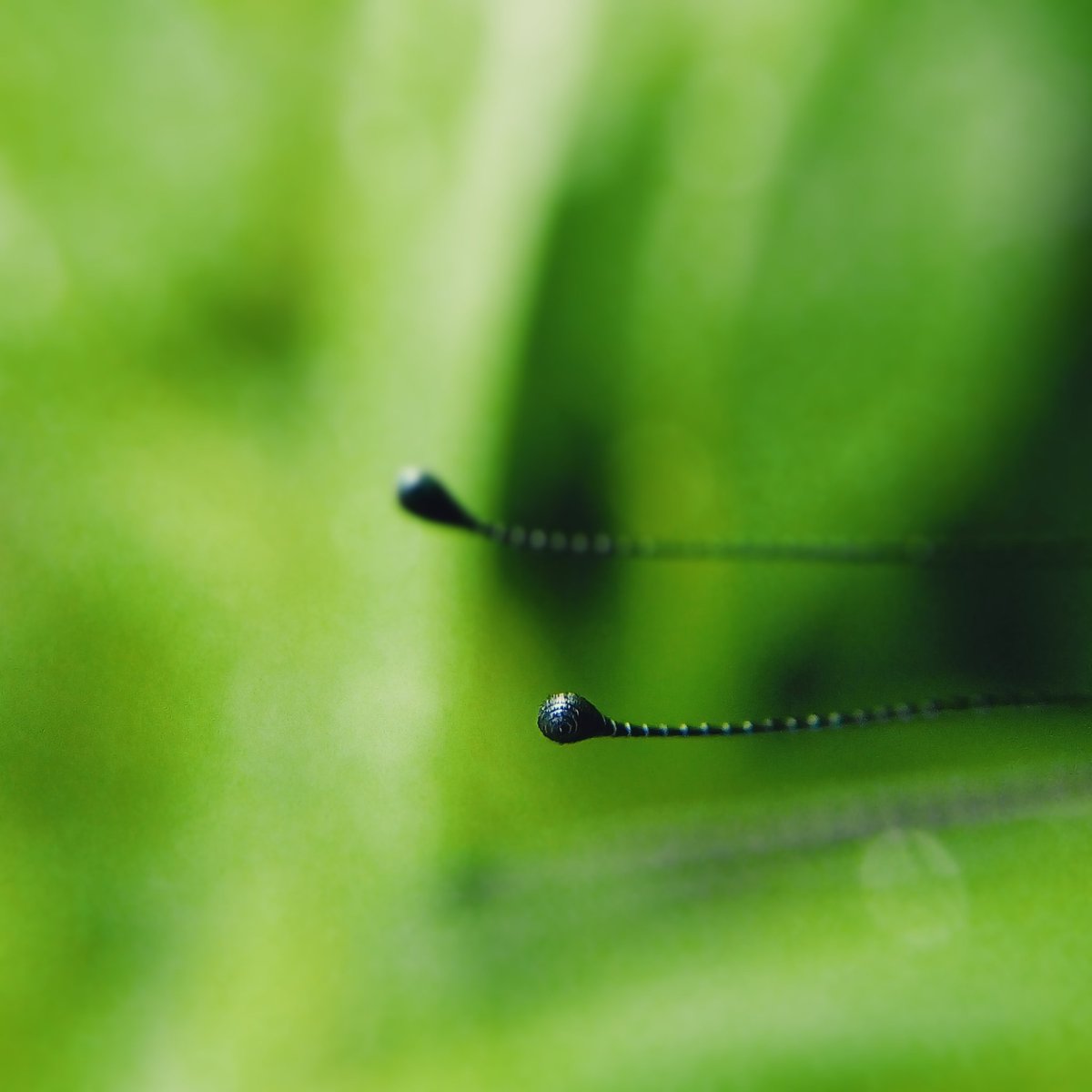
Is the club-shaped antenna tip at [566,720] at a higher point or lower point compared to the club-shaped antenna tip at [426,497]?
lower

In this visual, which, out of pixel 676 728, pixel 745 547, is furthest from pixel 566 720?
pixel 745 547

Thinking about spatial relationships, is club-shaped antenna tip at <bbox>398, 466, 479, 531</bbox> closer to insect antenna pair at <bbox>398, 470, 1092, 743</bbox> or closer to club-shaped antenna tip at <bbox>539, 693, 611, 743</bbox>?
insect antenna pair at <bbox>398, 470, 1092, 743</bbox>

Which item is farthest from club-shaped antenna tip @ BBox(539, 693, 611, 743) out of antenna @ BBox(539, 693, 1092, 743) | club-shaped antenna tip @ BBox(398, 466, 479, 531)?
club-shaped antenna tip @ BBox(398, 466, 479, 531)

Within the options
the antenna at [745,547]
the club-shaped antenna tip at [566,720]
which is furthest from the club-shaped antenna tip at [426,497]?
the club-shaped antenna tip at [566,720]

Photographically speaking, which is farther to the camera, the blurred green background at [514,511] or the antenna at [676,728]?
the blurred green background at [514,511]

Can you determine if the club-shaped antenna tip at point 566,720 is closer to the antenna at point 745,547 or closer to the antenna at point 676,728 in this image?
the antenna at point 676,728

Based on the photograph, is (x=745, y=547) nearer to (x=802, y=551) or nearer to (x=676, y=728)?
(x=802, y=551)

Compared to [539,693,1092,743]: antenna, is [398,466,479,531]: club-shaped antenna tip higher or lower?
higher
